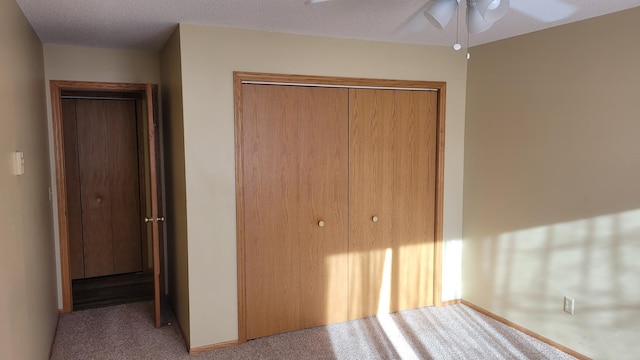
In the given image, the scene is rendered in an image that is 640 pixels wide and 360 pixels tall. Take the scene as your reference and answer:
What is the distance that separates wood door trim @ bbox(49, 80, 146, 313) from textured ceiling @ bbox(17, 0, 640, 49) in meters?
0.41

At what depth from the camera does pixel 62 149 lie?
12.3 feet

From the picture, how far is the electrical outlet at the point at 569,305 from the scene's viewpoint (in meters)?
3.06

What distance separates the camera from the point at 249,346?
127 inches

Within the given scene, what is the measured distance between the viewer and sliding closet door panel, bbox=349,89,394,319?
3.53m

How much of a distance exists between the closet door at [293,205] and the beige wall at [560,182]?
1170 millimetres

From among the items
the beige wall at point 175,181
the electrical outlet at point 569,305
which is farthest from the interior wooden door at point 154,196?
the electrical outlet at point 569,305

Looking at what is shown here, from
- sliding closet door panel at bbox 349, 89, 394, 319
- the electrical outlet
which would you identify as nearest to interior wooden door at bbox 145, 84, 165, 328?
sliding closet door panel at bbox 349, 89, 394, 319

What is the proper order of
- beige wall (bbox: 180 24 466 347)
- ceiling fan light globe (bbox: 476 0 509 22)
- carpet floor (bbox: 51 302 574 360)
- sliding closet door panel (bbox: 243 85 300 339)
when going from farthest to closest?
sliding closet door panel (bbox: 243 85 300 339)
carpet floor (bbox: 51 302 574 360)
beige wall (bbox: 180 24 466 347)
ceiling fan light globe (bbox: 476 0 509 22)

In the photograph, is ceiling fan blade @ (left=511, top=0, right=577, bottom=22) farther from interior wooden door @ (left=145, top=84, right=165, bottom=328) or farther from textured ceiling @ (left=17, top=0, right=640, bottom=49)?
interior wooden door @ (left=145, top=84, right=165, bottom=328)

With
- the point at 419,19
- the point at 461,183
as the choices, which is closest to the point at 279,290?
the point at 461,183

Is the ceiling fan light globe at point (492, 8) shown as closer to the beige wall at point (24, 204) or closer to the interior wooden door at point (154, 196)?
the beige wall at point (24, 204)

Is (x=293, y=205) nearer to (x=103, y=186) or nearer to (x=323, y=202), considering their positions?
(x=323, y=202)

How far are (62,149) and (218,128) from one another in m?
1.58

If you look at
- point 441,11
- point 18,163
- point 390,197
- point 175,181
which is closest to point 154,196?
point 175,181
